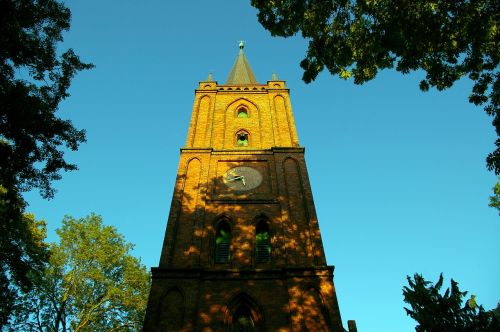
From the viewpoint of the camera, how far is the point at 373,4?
816cm

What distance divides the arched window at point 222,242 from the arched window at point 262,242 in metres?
1.00

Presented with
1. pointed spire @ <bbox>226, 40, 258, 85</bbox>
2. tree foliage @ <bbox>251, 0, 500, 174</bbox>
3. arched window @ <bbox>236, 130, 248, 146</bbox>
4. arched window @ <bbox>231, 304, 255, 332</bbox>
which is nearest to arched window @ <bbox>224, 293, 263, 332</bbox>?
arched window @ <bbox>231, 304, 255, 332</bbox>

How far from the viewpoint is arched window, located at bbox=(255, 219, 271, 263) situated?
1360 cm

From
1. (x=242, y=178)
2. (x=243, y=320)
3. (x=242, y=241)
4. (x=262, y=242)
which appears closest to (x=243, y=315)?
(x=243, y=320)

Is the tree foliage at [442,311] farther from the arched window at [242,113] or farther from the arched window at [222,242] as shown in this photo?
the arched window at [242,113]

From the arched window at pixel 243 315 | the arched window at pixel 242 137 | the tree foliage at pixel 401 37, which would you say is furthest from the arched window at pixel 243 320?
the arched window at pixel 242 137

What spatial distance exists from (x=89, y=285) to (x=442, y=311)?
16.0 metres

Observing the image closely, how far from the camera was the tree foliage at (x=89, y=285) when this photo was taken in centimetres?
1850

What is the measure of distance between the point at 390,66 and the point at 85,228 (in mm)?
18114

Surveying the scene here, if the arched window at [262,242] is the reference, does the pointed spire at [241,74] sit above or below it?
above

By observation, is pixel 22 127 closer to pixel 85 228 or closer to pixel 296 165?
pixel 296 165

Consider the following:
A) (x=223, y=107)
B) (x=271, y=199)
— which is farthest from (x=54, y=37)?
(x=223, y=107)

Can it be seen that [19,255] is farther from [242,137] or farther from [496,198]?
[496,198]

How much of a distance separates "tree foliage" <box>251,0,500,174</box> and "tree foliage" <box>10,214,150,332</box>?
1587 centimetres
